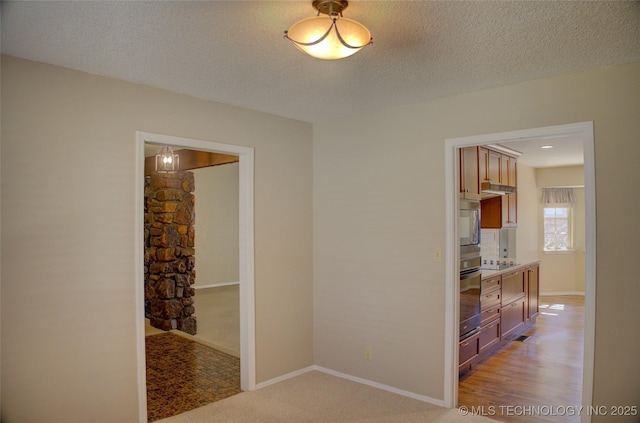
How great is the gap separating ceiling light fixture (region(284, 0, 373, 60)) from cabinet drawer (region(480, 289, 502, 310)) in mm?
3259

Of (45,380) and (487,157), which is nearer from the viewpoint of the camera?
(45,380)

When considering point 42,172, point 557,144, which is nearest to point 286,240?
point 42,172

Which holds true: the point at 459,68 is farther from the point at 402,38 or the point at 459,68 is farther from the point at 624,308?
the point at 624,308

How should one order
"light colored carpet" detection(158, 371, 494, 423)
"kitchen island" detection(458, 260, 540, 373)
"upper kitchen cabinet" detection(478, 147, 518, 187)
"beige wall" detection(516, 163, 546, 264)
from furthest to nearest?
"beige wall" detection(516, 163, 546, 264), "upper kitchen cabinet" detection(478, 147, 518, 187), "kitchen island" detection(458, 260, 540, 373), "light colored carpet" detection(158, 371, 494, 423)

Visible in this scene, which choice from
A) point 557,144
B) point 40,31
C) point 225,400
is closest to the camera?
point 40,31

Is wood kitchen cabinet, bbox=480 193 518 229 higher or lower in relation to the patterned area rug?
higher

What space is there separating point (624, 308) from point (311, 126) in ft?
9.86

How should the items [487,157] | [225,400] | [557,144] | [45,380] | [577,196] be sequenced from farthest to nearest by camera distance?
[577,196], [557,144], [487,157], [225,400], [45,380]

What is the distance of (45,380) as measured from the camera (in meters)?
2.63

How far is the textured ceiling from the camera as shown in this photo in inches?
77.3

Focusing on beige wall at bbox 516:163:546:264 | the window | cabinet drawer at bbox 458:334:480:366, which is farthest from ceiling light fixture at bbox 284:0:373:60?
→ the window

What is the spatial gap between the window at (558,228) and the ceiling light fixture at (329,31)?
307 inches

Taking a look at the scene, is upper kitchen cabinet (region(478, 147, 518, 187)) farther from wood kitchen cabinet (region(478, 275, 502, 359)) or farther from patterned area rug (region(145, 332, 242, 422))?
patterned area rug (region(145, 332, 242, 422))

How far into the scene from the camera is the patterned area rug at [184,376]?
349cm
